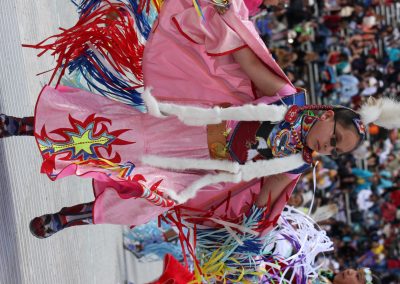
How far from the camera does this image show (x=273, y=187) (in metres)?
2.15

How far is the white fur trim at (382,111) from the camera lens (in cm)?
189

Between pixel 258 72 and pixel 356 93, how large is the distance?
5.95 m

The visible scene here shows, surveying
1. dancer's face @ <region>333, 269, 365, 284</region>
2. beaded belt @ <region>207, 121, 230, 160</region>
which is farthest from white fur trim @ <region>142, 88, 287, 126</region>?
dancer's face @ <region>333, 269, 365, 284</region>

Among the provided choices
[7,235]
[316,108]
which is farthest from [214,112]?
[7,235]

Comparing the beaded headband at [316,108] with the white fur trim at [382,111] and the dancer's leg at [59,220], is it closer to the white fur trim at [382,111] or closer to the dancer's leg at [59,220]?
the white fur trim at [382,111]

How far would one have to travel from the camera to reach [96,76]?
230 centimetres

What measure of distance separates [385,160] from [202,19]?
6.70 metres

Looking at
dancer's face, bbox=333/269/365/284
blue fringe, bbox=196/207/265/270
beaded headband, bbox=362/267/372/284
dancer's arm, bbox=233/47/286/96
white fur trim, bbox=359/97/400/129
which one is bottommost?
beaded headband, bbox=362/267/372/284

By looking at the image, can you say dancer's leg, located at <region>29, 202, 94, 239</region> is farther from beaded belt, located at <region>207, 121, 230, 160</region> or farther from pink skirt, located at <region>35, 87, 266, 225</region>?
beaded belt, located at <region>207, 121, 230, 160</region>

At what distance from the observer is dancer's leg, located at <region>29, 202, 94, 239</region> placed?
6.84ft

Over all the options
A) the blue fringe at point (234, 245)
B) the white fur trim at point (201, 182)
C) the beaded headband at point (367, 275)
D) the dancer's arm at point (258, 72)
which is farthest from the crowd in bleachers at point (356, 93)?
the white fur trim at point (201, 182)

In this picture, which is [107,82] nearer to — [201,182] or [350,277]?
[201,182]

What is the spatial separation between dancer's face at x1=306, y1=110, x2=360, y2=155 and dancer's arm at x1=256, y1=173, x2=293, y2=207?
26 cm

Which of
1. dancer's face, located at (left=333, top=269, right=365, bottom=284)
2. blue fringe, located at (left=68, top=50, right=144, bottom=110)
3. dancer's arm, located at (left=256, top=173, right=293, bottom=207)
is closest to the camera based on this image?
dancer's arm, located at (left=256, top=173, right=293, bottom=207)
